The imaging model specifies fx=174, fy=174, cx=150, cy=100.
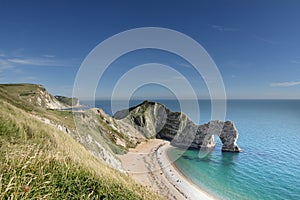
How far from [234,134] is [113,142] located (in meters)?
36.3

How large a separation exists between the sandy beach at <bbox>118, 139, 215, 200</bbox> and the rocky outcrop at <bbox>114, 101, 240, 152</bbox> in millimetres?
13628

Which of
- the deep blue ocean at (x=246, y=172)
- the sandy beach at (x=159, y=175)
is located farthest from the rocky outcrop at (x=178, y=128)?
the sandy beach at (x=159, y=175)

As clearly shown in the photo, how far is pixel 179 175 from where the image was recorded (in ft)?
107

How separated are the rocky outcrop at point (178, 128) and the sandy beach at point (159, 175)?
13.6 m

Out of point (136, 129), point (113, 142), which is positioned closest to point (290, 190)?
point (113, 142)

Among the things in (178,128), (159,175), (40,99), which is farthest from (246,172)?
(40,99)

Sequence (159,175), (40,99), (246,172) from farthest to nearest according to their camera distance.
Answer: (40,99)
(246,172)
(159,175)

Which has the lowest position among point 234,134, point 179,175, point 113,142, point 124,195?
Result: point 179,175

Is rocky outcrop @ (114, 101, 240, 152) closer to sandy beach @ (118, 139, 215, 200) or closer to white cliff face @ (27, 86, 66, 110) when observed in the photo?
sandy beach @ (118, 139, 215, 200)

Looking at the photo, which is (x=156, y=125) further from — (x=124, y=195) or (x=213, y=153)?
(x=124, y=195)

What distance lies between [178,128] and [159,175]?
33242 millimetres

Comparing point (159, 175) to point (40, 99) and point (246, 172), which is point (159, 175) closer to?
point (246, 172)

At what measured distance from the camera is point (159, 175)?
1216 inches

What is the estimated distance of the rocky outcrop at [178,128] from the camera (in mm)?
54028
